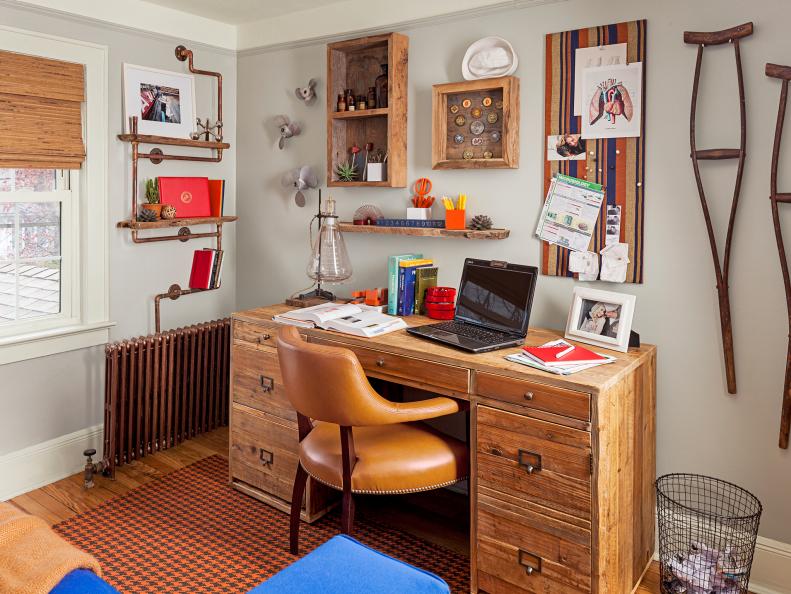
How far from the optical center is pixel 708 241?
2434 millimetres

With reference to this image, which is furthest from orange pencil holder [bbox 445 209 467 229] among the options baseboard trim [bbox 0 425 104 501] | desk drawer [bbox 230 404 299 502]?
baseboard trim [bbox 0 425 104 501]

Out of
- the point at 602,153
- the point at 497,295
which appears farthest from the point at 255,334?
the point at 602,153

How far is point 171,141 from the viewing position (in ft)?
11.5

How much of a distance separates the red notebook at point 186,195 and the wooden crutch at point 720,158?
A: 8.22ft

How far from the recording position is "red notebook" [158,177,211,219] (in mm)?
3577

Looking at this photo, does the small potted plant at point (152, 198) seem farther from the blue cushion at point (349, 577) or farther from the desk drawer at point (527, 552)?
the blue cushion at point (349, 577)

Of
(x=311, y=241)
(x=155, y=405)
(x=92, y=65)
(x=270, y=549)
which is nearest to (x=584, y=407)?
(x=270, y=549)

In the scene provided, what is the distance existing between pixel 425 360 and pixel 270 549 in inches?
40.0

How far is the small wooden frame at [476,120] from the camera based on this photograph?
281 centimetres

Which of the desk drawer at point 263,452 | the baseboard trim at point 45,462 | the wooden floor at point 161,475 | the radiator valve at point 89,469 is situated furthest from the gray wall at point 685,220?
the baseboard trim at point 45,462

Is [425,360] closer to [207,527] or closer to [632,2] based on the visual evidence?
[207,527]

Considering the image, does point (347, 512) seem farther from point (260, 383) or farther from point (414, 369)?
point (260, 383)

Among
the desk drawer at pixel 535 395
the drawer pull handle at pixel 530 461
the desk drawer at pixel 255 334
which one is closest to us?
the desk drawer at pixel 535 395

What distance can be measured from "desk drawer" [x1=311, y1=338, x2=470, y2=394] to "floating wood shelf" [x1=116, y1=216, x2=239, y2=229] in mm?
1350
